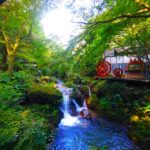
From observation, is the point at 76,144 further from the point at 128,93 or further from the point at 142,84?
the point at 142,84

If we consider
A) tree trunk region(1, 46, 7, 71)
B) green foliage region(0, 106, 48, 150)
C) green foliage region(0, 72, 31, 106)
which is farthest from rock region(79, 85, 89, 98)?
green foliage region(0, 106, 48, 150)

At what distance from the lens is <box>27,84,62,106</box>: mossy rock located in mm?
13484

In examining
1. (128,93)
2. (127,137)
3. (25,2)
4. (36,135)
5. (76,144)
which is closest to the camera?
(36,135)

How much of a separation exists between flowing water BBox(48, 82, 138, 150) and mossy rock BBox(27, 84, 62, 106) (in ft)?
5.44

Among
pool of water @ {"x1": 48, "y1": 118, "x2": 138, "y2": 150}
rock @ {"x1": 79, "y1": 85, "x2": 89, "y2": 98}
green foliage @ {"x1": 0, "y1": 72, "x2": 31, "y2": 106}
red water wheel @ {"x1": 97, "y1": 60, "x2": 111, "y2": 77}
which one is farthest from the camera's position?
rock @ {"x1": 79, "y1": 85, "x2": 89, "y2": 98}

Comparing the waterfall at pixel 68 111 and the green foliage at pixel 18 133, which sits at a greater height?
the green foliage at pixel 18 133

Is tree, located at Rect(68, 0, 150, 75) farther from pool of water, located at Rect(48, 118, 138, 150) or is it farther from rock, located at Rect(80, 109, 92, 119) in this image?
rock, located at Rect(80, 109, 92, 119)

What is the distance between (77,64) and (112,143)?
6.16m

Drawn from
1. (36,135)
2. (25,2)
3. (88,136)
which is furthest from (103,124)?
(25,2)

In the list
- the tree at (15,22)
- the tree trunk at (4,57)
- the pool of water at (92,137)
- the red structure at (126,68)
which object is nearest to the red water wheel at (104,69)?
the red structure at (126,68)

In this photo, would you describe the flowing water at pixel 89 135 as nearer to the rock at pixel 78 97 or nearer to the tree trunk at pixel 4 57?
the rock at pixel 78 97

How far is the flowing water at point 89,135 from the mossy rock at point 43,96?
5.44 ft

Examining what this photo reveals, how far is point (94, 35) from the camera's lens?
19.2 ft

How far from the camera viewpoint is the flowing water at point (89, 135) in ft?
33.1
